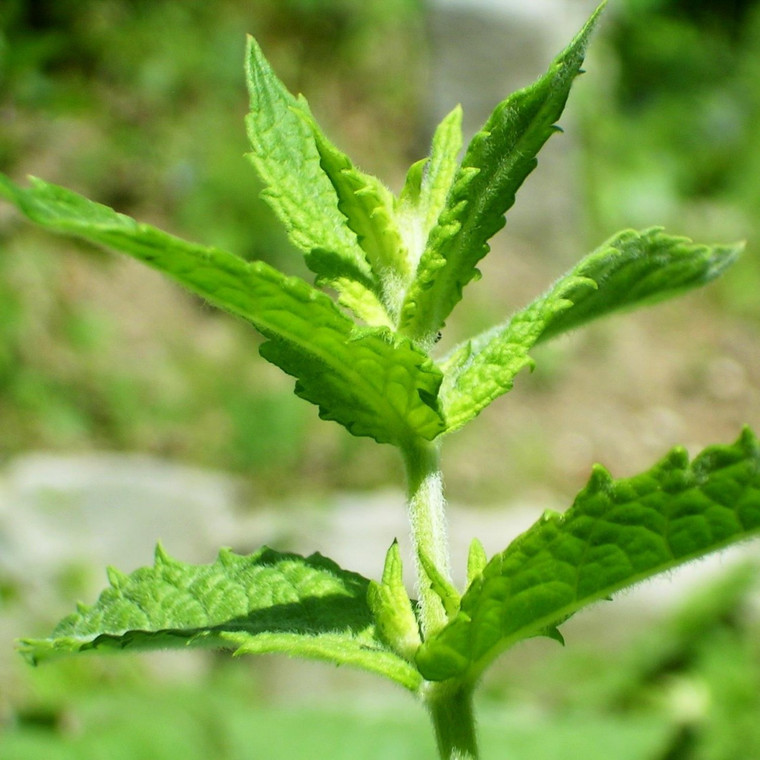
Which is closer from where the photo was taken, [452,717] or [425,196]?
[452,717]

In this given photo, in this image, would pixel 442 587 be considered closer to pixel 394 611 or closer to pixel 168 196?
pixel 394 611

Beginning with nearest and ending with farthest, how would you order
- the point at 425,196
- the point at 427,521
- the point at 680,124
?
the point at 427,521
the point at 425,196
the point at 680,124

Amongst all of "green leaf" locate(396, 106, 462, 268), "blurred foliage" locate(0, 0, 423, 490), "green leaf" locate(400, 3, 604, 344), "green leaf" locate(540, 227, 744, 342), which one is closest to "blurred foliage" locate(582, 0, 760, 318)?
"blurred foliage" locate(0, 0, 423, 490)

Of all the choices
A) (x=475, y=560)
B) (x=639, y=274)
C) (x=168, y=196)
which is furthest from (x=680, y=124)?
(x=475, y=560)

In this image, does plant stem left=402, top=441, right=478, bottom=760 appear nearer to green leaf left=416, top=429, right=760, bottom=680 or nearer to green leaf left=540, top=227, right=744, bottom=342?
green leaf left=416, top=429, right=760, bottom=680

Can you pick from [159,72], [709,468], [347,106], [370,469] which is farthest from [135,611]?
[347,106]

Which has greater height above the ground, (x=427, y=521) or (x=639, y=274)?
(x=639, y=274)

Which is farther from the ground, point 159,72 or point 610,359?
point 159,72

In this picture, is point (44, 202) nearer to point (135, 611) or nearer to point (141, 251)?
point (141, 251)
